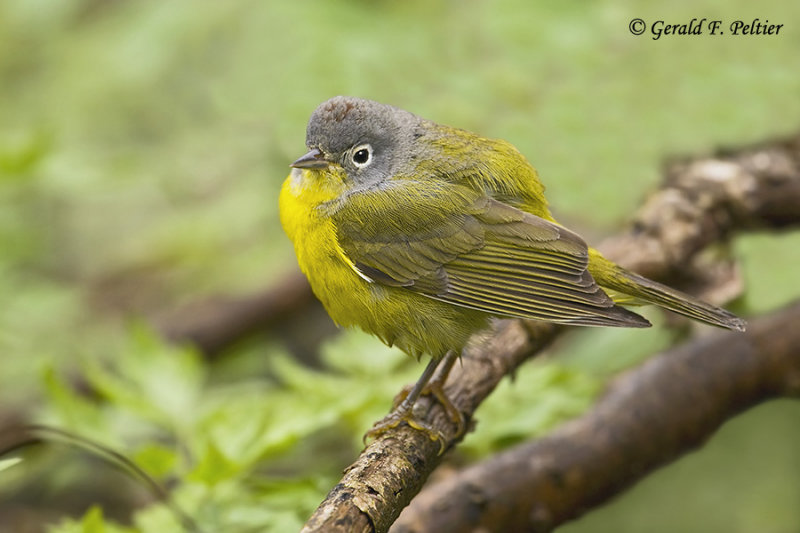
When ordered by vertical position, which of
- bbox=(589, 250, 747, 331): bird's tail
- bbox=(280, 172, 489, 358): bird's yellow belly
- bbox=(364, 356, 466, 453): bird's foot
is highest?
bbox=(589, 250, 747, 331): bird's tail

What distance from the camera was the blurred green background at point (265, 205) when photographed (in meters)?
3.10

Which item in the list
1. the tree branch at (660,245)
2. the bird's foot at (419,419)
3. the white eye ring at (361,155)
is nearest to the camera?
the tree branch at (660,245)

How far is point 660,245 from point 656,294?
671 millimetres

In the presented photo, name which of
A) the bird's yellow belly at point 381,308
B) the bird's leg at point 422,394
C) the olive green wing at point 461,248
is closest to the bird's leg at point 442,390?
the bird's leg at point 422,394

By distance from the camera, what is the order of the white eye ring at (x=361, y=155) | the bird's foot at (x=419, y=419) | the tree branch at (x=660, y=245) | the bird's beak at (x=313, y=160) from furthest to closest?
the white eye ring at (x=361, y=155) → the bird's beak at (x=313, y=160) → the bird's foot at (x=419, y=419) → the tree branch at (x=660, y=245)

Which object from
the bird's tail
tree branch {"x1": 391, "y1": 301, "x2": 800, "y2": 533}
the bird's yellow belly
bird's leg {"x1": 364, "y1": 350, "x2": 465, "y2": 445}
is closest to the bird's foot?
bird's leg {"x1": 364, "y1": 350, "x2": 465, "y2": 445}

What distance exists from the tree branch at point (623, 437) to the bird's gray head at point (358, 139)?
1.22m

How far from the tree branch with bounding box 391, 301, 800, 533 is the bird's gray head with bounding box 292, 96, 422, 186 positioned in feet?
4.02

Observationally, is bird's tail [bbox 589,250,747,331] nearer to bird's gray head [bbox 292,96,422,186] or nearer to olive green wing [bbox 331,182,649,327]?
olive green wing [bbox 331,182,649,327]

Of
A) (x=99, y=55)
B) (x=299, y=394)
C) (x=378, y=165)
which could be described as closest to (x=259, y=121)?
(x=99, y=55)

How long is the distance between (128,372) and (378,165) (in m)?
1.25

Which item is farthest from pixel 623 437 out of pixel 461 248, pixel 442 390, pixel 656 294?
pixel 461 248

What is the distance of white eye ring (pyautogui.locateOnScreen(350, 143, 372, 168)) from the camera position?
3.39 m

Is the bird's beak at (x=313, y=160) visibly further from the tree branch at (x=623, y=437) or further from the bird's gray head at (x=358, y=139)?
the tree branch at (x=623, y=437)
